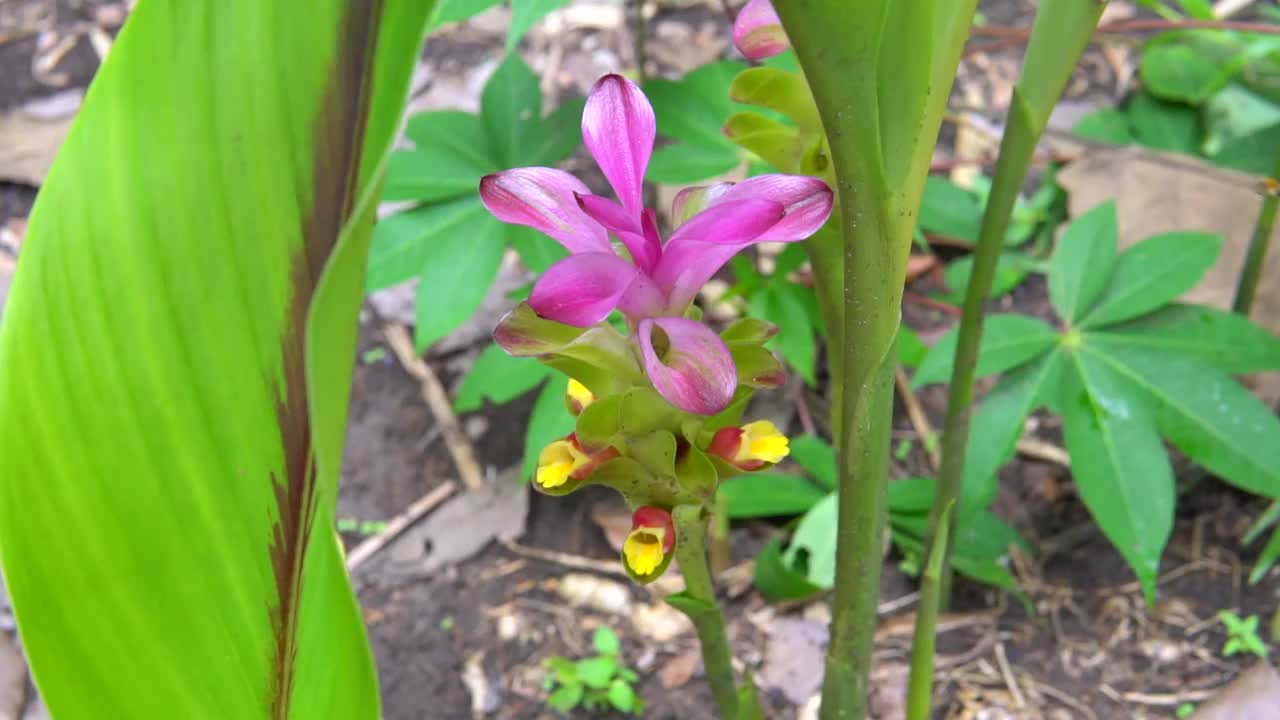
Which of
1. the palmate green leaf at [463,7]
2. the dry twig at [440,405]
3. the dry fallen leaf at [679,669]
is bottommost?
the dry fallen leaf at [679,669]

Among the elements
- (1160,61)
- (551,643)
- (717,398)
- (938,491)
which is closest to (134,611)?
(717,398)

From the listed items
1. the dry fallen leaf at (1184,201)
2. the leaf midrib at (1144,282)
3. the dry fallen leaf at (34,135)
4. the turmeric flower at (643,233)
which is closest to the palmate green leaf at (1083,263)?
the leaf midrib at (1144,282)

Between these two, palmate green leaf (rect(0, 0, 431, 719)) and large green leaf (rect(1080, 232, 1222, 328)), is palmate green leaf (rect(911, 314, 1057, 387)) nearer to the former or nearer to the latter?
large green leaf (rect(1080, 232, 1222, 328))

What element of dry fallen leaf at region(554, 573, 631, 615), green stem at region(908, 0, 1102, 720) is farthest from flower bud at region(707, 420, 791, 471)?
dry fallen leaf at region(554, 573, 631, 615)

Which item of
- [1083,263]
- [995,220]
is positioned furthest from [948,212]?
[995,220]

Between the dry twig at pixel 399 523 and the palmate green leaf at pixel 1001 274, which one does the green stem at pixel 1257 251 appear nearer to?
the palmate green leaf at pixel 1001 274

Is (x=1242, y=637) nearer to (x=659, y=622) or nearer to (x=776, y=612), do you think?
(x=776, y=612)
